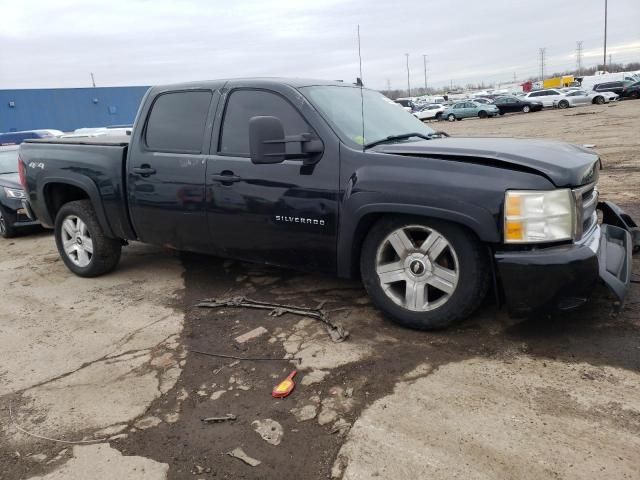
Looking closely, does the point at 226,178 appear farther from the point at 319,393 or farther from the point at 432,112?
the point at 432,112

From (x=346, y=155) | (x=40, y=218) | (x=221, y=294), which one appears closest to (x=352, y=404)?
(x=346, y=155)

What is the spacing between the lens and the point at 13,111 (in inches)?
1080

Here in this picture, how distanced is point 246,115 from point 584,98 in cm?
4096

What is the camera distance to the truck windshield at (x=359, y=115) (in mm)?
3941

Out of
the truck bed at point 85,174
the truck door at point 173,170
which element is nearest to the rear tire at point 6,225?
the truck bed at point 85,174

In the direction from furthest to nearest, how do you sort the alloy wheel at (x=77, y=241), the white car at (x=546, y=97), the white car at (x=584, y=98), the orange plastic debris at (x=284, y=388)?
the white car at (x=546, y=97) < the white car at (x=584, y=98) < the alloy wheel at (x=77, y=241) < the orange plastic debris at (x=284, y=388)

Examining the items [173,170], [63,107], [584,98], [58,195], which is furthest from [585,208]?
[584,98]

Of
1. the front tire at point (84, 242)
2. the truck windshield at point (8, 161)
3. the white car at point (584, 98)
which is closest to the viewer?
the front tire at point (84, 242)

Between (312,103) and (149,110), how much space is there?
174cm

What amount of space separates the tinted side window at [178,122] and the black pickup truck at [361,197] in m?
0.01

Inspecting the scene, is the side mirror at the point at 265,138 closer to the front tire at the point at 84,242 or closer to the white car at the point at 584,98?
the front tire at the point at 84,242

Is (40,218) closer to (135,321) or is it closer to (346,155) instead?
(135,321)

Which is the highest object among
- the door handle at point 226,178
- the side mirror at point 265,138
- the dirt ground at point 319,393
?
the side mirror at point 265,138

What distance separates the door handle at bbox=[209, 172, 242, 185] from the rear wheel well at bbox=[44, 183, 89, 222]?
2072 millimetres
